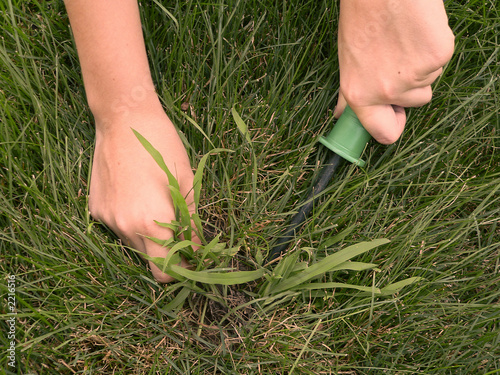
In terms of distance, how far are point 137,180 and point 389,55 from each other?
58cm

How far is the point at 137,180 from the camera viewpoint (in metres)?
0.97

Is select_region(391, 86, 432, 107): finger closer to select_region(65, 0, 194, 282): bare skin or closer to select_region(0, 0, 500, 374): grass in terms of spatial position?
select_region(0, 0, 500, 374): grass

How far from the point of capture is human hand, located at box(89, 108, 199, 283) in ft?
3.11

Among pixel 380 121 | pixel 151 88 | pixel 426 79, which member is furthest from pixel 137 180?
pixel 426 79

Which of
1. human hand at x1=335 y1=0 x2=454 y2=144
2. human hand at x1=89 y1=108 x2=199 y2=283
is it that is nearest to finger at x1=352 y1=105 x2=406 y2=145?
human hand at x1=335 y1=0 x2=454 y2=144

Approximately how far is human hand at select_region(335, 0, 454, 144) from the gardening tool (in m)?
0.03

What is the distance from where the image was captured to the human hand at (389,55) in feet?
2.99

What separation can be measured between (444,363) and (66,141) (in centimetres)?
96

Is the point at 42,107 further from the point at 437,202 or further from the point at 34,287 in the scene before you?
the point at 437,202

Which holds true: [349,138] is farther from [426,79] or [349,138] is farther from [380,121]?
[426,79]

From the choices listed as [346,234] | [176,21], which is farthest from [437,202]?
[176,21]

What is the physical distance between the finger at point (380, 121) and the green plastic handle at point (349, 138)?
0.02 m

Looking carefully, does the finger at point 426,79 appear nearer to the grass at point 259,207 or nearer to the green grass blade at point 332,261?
the grass at point 259,207

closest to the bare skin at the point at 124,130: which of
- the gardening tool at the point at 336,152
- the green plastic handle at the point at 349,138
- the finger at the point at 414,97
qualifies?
the gardening tool at the point at 336,152
